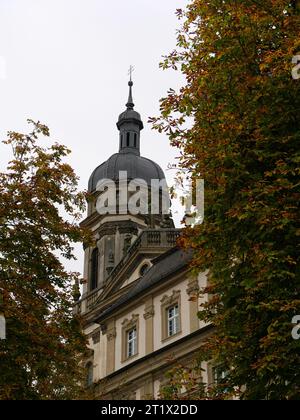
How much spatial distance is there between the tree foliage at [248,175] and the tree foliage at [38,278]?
362 centimetres

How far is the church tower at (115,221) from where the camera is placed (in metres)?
53.9

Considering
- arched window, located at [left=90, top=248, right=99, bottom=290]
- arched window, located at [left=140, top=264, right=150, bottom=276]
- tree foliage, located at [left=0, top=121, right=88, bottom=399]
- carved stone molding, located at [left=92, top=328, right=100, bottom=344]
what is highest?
arched window, located at [left=90, top=248, right=99, bottom=290]

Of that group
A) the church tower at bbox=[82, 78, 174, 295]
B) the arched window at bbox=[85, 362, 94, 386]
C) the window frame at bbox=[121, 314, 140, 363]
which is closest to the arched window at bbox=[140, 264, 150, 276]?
the arched window at bbox=[85, 362, 94, 386]

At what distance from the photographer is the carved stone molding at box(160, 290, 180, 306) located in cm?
3397

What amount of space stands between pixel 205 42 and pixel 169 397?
7422 mm

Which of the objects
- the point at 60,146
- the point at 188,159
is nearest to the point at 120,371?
the point at 60,146

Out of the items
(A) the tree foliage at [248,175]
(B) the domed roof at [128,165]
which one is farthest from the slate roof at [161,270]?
(B) the domed roof at [128,165]

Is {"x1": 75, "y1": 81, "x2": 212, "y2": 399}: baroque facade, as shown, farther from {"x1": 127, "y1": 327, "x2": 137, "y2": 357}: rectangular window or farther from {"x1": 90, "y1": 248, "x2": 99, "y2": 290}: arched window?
{"x1": 90, "y1": 248, "x2": 99, "y2": 290}: arched window

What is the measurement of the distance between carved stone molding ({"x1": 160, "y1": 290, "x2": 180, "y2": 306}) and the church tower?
609 inches

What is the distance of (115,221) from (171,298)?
21.7 metres

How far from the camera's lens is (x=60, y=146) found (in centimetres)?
2034

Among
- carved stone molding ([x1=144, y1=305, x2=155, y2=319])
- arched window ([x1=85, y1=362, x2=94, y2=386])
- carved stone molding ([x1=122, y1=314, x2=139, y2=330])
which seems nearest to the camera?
carved stone molding ([x1=144, y1=305, x2=155, y2=319])
